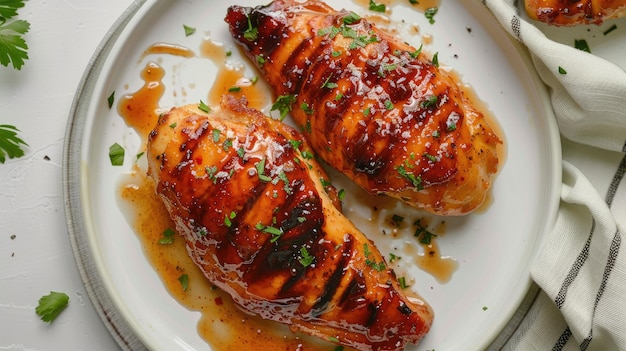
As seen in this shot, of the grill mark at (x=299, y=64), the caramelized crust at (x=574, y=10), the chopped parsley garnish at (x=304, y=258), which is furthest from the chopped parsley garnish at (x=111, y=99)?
the caramelized crust at (x=574, y=10)

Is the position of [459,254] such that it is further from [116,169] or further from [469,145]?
[116,169]

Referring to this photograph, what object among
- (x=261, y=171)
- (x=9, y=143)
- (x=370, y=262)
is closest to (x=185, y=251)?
(x=261, y=171)

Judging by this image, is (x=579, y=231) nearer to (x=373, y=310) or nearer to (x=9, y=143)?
(x=373, y=310)

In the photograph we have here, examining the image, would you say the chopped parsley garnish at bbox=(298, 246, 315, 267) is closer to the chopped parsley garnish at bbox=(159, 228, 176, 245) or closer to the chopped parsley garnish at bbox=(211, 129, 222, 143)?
the chopped parsley garnish at bbox=(211, 129, 222, 143)

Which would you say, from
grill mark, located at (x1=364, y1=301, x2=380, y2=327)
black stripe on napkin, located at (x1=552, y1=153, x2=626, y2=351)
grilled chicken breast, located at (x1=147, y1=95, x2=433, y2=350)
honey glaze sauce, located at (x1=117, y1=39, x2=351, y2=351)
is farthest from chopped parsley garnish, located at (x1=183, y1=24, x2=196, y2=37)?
black stripe on napkin, located at (x1=552, y1=153, x2=626, y2=351)

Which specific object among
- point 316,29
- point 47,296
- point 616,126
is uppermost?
point 316,29

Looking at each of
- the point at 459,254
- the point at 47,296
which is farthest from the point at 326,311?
the point at 47,296

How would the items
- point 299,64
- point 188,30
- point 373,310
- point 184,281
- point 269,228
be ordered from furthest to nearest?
point 188,30 → point 184,281 → point 299,64 → point 373,310 → point 269,228
